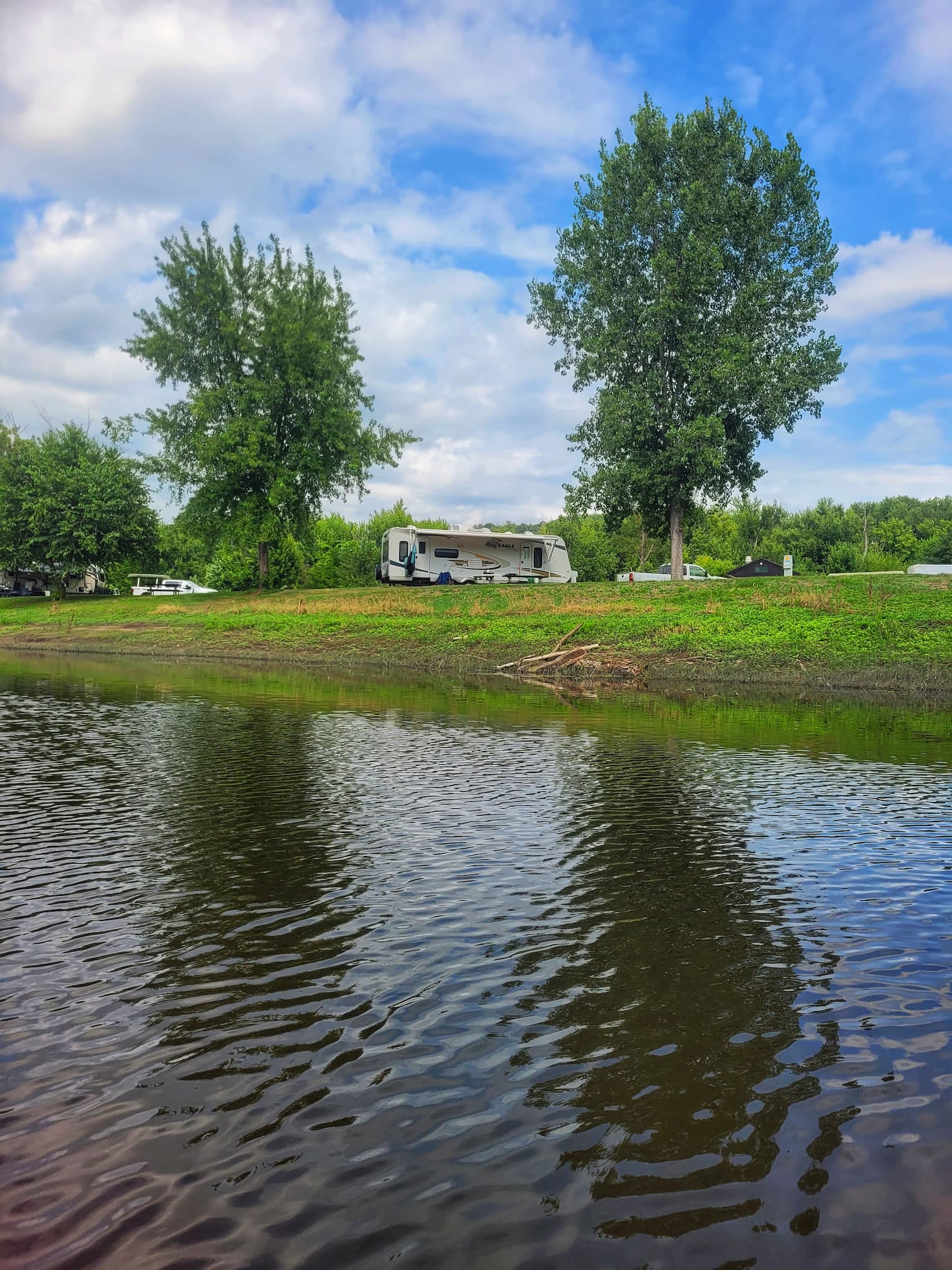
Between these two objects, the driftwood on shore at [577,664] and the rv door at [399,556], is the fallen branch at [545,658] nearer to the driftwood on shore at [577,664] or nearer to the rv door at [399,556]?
the driftwood on shore at [577,664]

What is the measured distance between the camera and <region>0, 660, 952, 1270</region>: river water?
161 inches

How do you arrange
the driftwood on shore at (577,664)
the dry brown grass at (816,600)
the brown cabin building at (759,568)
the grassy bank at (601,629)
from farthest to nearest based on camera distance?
the brown cabin building at (759,568)
the dry brown grass at (816,600)
the driftwood on shore at (577,664)
the grassy bank at (601,629)

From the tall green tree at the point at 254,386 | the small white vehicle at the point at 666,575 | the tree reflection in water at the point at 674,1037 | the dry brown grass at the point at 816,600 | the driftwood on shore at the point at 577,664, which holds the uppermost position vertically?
the tall green tree at the point at 254,386

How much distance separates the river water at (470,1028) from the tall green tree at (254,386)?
139 feet

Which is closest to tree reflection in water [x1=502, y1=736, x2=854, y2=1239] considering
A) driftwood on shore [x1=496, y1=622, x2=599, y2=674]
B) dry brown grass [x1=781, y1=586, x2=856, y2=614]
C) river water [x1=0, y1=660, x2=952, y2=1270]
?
river water [x1=0, y1=660, x2=952, y2=1270]

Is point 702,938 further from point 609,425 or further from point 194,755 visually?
point 609,425

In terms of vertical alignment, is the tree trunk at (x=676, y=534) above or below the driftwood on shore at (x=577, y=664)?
above

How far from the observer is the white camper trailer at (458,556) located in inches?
2068

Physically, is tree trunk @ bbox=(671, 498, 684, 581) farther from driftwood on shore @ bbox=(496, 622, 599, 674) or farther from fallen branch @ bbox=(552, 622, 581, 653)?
driftwood on shore @ bbox=(496, 622, 599, 674)

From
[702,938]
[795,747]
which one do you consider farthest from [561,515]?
[702,938]

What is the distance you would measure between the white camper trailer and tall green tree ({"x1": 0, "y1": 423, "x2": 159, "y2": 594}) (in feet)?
59.4

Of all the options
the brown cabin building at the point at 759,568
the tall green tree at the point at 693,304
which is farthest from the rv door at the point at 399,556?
the brown cabin building at the point at 759,568

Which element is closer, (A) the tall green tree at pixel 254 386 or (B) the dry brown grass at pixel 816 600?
(B) the dry brown grass at pixel 816 600

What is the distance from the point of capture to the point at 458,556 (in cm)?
5297
